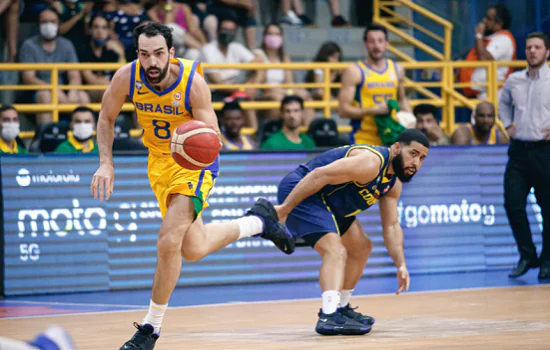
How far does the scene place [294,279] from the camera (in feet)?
35.0

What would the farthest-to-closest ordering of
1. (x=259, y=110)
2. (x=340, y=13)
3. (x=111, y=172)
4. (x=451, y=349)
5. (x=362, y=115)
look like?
(x=340, y=13)
(x=259, y=110)
(x=362, y=115)
(x=111, y=172)
(x=451, y=349)

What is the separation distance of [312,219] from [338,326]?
88cm

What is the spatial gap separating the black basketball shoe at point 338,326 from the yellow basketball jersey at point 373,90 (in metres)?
3.64

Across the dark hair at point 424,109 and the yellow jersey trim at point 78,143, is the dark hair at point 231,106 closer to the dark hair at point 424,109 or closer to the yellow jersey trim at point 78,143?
the yellow jersey trim at point 78,143

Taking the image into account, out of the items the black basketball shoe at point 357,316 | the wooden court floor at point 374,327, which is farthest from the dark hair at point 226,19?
the black basketball shoe at point 357,316

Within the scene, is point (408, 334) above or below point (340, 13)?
below

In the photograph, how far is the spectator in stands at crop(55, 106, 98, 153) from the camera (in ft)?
34.9

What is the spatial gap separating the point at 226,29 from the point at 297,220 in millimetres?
6755

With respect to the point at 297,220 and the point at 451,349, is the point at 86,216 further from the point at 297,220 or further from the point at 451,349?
the point at 451,349

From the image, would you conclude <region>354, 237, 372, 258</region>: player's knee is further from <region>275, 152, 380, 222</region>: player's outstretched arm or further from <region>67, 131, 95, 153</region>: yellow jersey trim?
<region>67, 131, 95, 153</region>: yellow jersey trim

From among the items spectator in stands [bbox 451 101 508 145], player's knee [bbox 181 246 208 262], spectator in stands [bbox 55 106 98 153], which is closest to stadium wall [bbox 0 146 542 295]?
spectator in stands [bbox 451 101 508 145]

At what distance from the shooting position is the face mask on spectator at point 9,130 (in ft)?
34.4

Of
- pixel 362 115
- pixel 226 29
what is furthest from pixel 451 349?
pixel 226 29

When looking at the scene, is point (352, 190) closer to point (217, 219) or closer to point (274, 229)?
point (274, 229)
